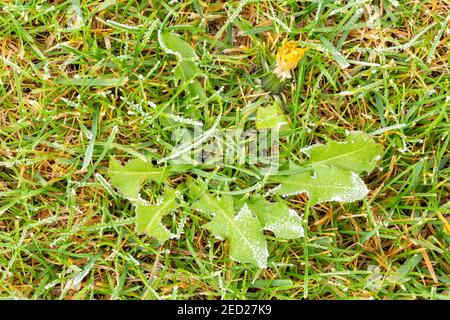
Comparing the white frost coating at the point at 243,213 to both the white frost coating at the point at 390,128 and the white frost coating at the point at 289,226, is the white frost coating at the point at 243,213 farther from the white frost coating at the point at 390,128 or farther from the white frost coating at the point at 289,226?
the white frost coating at the point at 390,128

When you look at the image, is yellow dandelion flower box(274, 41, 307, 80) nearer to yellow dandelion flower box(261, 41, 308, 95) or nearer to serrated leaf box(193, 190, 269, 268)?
yellow dandelion flower box(261, 41, 308, 95)

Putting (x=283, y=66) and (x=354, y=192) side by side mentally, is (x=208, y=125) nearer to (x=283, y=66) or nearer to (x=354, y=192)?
(x=283, y=66)

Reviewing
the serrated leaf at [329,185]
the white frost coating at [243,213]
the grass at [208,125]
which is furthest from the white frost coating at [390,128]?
the white frost coating at [243,213]

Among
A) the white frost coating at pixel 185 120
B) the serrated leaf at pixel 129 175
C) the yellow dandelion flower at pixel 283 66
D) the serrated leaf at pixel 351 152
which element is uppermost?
the yellow dandelion flower at pixel 283 66

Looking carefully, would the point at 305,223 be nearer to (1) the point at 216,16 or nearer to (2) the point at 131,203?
(2) the point at 131,203

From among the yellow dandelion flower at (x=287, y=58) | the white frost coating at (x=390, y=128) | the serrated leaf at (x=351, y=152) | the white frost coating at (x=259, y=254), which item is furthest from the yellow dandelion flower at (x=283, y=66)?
the white frost coating at (x=259, y=254)

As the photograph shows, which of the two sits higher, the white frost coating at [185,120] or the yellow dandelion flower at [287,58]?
the yellow dandelion flower at [287,58]
